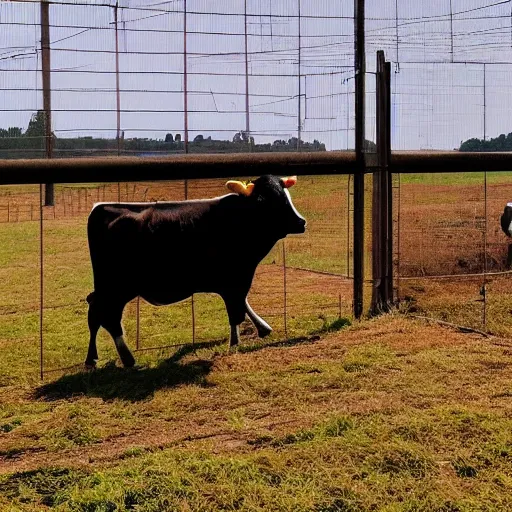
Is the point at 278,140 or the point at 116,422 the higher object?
the point at 278,140

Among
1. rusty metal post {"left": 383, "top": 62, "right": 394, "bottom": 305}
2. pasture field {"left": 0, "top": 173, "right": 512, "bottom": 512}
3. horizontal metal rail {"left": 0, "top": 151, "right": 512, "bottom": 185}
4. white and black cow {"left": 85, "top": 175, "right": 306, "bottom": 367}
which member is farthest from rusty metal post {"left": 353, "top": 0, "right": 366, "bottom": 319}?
white and black cow {"left": 85, "top": 175, "right": 306, "bottom": 367}

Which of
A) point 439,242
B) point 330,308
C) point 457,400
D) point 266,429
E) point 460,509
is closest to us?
point 460,509

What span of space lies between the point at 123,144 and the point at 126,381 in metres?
8.68

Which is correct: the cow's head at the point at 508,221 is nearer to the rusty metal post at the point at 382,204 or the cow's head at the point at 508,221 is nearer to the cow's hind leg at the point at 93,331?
the rusty metal post at the point at 382,204

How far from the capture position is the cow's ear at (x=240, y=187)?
29.9ft

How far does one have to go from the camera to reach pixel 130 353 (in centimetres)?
871

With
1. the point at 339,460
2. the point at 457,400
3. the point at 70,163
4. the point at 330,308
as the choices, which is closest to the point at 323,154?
the point at 330,308

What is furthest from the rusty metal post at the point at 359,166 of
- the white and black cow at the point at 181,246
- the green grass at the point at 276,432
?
the green grass at the point at 276,432

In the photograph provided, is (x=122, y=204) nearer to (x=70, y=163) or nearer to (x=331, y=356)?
(x=70, y=163)

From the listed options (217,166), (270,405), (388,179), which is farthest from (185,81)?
(270,405)

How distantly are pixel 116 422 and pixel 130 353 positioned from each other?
6.78 ft

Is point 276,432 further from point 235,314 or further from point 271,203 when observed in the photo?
point 271,203

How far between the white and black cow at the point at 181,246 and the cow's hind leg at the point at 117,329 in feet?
0.03

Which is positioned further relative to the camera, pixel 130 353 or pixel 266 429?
pixel 130 353
